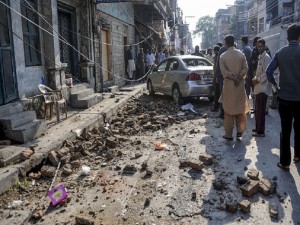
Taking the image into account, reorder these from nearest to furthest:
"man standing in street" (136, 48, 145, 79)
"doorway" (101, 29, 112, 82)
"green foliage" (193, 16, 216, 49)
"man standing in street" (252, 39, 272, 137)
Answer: "man standing in street" (252, 39, 272, 137) → "doorway" (101, 29, 112, 82) → "man standing in street" (136, 48, 145, 79) → "green foliage" (193, 16, 216, 49)

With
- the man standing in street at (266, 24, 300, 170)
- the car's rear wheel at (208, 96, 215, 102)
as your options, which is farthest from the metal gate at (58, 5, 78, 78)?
the man standing in street at (266, 24, 300, 170)

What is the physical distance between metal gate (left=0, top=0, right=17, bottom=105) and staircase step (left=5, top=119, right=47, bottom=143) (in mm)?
1055

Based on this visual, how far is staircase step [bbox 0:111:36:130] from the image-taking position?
541 centimetres

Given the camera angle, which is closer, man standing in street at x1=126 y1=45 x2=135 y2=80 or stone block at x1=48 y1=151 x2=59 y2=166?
stone block at x1=48 y1=151 x2=59 y2=166

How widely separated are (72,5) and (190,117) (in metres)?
5.13

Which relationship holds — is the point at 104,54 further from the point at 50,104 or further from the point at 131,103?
the point at 50,104

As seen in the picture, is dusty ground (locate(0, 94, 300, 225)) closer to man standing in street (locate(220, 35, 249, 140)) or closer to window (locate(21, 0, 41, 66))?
man standing in street (locate(220, 35, 249, 140))

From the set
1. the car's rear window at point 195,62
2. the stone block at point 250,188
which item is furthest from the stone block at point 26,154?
the car's rear window at point 195,62

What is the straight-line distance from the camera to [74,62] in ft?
35.0

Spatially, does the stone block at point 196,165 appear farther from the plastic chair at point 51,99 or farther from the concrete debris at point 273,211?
the plastic chair at point 51,99

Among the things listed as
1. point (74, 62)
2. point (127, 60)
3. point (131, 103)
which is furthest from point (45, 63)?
point (127, 60)

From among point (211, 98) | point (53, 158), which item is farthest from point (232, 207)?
point (211, 98)

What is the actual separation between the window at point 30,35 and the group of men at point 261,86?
162 inches

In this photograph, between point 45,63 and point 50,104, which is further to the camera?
point 45,63
